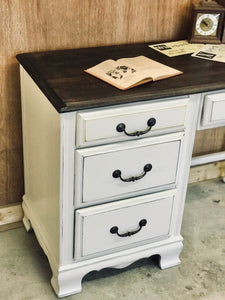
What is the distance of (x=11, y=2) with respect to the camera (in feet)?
5.82

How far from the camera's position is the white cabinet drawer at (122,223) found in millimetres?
1690

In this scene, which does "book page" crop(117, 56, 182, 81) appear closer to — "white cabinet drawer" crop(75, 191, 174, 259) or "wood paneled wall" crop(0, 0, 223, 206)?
"wood paneled wall" crop(0, 0, 223, 206)

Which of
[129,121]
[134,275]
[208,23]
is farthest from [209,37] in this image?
[134,275]

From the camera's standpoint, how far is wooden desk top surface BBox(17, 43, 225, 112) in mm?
1497

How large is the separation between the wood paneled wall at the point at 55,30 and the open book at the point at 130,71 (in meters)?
0.26

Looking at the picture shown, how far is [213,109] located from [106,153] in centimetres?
41

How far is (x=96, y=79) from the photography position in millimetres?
1630

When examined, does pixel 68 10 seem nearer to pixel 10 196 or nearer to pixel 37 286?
pixel 10 196

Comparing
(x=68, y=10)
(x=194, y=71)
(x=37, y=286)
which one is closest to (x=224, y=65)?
(x=194, y=71)

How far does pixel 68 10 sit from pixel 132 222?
2.67 ft


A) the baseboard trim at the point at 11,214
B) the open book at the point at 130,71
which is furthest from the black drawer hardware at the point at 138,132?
the baseboard trim at the point at 11,214

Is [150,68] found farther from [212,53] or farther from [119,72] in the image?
[212,53]

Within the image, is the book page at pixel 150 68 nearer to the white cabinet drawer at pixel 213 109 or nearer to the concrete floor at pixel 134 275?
the white cabinet drawer at pixel 213 109

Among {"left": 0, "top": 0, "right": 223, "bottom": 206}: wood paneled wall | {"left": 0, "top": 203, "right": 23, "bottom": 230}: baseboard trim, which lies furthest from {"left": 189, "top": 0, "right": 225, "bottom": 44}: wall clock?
{"left": 0, "top": 203, "right": 23, "bottom": 230}: baseboard trim
